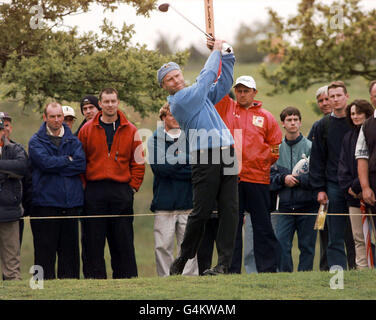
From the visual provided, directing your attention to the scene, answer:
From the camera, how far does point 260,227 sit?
8414 mm

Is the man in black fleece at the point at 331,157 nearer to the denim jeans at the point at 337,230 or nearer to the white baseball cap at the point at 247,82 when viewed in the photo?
the denim jeans at the point at 337,230

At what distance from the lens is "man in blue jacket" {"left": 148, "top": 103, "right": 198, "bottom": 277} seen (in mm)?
9031

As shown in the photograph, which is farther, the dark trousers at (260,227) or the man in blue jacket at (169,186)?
the man in blue jacket at (169,186)

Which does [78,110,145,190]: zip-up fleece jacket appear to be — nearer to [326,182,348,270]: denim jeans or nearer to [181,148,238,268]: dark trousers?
[181,148,238,268]: dark trousers

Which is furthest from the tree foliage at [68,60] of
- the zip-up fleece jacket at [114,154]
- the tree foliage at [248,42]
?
the tree foliage at [248,42]

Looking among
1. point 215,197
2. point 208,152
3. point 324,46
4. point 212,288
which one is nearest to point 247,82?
point 208,152

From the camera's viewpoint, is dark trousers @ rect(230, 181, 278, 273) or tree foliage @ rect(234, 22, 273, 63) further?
tree foliage @ rect(234, 22, 273, 63)

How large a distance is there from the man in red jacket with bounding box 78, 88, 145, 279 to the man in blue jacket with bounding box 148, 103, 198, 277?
248mm

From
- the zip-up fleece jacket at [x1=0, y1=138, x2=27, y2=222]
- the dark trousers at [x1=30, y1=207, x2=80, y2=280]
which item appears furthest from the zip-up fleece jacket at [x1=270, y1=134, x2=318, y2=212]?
the zip-up fleece jacket at [x1=0, y1=138, x2=27, y2=222]

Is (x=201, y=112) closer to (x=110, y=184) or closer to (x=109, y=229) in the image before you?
(x=110, y=184)

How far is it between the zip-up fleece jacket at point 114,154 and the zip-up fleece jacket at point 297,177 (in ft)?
5.75

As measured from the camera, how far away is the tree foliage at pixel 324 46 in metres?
17.7
